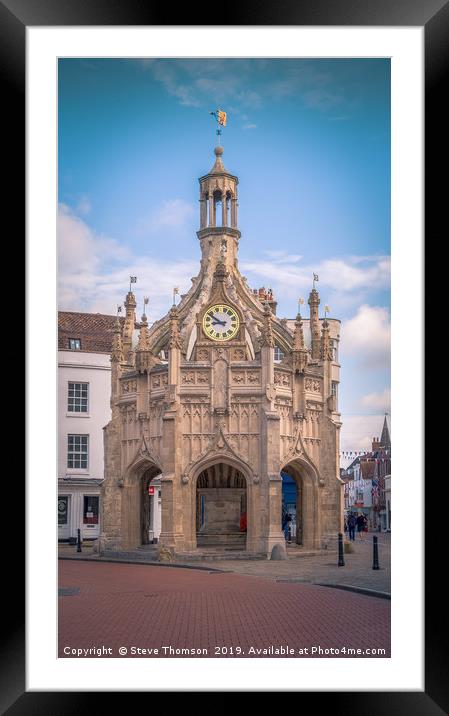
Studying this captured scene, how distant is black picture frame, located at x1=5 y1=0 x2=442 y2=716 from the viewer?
44.8 feet

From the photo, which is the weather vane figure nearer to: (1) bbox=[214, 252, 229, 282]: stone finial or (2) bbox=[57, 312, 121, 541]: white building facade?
(1) bbox=[214, 252, 229, 282]: stone finial

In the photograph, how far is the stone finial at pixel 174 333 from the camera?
33.0 m

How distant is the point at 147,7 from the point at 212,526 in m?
25.4

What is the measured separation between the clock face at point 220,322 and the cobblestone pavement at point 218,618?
448 inches

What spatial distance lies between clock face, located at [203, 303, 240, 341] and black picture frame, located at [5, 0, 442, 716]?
19.6 meters

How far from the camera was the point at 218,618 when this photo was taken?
1755 cm

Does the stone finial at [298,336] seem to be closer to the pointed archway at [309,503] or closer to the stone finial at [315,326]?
the stone finial at [315,326]

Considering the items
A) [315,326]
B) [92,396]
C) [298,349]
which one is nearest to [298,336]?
[298,349]

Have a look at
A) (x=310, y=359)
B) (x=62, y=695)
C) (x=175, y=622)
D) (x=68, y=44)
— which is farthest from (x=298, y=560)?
(x=68, y=44)

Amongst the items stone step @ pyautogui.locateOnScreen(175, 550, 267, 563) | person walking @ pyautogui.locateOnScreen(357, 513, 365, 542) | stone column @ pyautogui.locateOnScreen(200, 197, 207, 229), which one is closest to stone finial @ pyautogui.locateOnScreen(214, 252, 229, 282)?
stone column @ pyautogui.locateOnScreen(200, 197, 207, 229)

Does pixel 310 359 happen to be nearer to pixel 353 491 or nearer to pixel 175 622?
pixel 353 491

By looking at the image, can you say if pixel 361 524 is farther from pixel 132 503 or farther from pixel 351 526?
pixel 132 503
